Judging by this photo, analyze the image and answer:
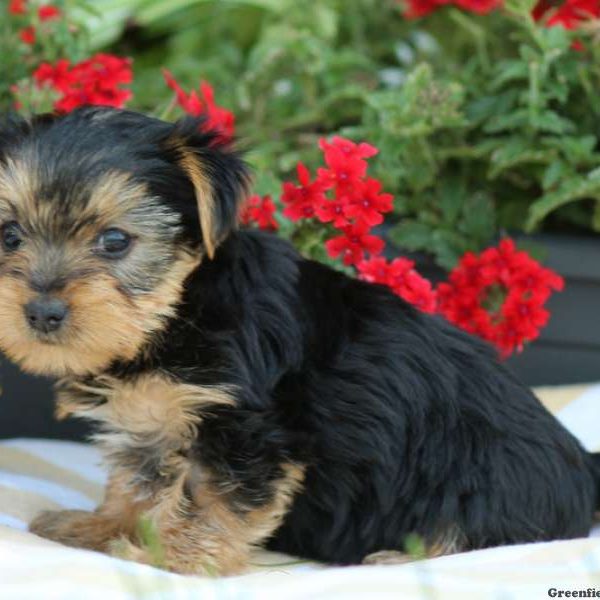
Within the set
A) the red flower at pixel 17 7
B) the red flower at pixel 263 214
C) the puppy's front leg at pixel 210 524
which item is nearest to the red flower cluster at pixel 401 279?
the red flower at pixel 263 214

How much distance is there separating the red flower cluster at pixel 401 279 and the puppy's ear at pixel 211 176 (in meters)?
1.05

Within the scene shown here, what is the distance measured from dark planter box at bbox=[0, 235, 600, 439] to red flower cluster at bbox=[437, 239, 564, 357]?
183 millimetres

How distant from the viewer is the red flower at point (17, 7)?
5.36m

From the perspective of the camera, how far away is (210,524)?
11.6ft

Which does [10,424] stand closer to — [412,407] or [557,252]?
[412,407]

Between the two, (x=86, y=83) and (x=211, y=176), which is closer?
(x=211, y=176)

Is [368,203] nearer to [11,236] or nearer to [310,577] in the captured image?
[11,236]

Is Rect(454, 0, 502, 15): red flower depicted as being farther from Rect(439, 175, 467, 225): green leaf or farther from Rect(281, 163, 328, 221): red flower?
Rect(281, 163, 328, 221): red flower

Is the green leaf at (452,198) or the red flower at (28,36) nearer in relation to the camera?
the red flower at (28,36)

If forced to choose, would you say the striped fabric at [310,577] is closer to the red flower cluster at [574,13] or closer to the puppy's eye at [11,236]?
the puppy's eye at [11,236]

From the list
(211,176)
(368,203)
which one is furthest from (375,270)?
(211,176)

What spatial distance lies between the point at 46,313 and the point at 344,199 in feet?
4.79

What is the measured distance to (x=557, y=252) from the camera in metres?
5.34

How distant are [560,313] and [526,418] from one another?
5.37ft
